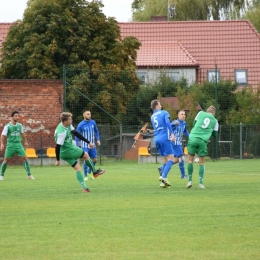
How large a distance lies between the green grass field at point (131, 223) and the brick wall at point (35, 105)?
49.5 feet

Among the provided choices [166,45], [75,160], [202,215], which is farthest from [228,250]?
[166,45]

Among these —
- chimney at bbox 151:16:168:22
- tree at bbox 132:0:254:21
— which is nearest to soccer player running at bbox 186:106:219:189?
chimney at bbox 151:16:168:22

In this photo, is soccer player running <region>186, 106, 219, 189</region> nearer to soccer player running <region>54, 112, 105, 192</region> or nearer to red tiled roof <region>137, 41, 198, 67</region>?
soccer player running <region>54, 112, 105, 192</region>

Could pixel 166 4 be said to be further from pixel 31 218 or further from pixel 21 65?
pixel 31 218

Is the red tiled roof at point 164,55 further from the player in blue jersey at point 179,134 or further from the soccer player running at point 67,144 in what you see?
the soccer player running at point 67,144

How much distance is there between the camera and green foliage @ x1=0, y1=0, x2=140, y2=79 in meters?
40.3

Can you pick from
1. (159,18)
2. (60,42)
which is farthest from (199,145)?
(159,18)

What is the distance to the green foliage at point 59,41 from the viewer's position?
40344mm

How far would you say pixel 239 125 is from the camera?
124 ft

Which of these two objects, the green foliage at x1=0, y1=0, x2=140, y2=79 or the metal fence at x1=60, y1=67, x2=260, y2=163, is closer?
the metal fence at x1=60, y1=67, x2=260, y2=163

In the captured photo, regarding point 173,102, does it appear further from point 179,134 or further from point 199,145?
point 199,145

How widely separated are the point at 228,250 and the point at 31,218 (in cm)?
424

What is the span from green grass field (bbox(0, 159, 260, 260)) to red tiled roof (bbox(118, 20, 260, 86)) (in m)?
37.5

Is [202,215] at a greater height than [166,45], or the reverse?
[166,45]
